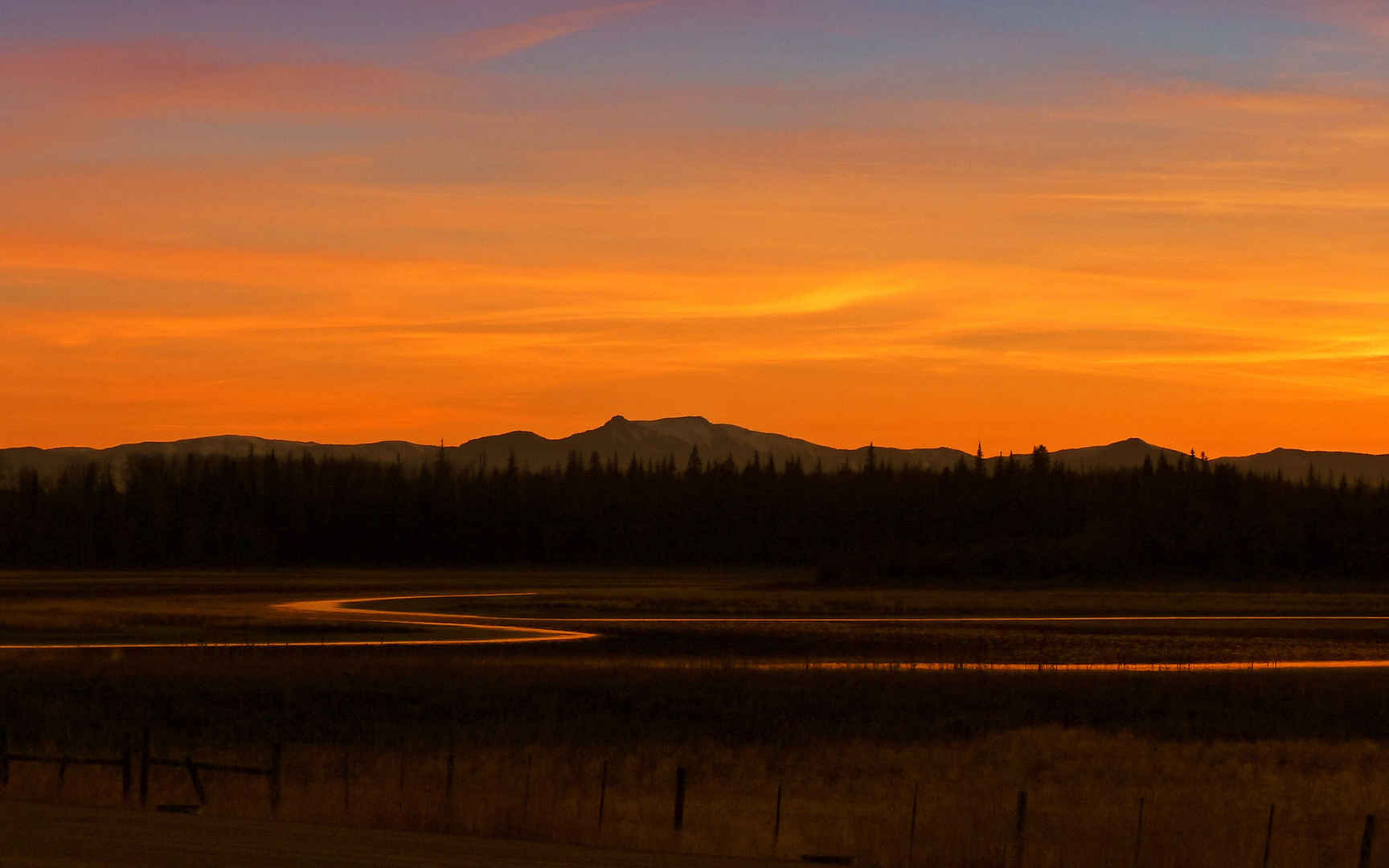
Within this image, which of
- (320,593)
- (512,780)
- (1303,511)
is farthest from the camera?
(1303,511)

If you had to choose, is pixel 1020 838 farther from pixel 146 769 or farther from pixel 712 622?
pixel 712 622

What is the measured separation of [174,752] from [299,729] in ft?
15.7

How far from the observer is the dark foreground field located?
2934 centimetres

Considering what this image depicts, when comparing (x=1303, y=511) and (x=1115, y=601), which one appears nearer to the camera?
(x=1115, y=601)

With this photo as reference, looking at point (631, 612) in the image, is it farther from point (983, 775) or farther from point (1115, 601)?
point (983, 775)

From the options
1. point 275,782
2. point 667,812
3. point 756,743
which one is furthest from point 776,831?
point 756,743

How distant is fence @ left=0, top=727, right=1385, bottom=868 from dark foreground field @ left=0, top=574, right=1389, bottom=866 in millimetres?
115

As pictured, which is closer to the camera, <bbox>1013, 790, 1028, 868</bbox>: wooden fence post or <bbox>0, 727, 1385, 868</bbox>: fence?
<bbox>1013, 790, 1028, 868</bbox>: wooden fence post

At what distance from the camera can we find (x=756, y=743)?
141ft

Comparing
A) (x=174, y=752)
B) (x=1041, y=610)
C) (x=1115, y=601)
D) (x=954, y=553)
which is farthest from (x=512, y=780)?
(x=954, y=553)

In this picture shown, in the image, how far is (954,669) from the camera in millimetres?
57938

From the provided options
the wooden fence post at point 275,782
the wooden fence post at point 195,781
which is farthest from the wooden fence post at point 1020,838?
the wooden fence post at point 195,781

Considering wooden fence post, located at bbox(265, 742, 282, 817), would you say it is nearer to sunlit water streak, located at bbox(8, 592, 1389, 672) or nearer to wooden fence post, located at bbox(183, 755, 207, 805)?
wooden fence post, located at bbox(183, 755, 207, 805)

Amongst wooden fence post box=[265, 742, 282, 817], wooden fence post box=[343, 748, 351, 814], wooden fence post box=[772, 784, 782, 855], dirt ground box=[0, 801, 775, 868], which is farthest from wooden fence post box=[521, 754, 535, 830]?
wooden fence post box=[265, 742, 282, 817]
